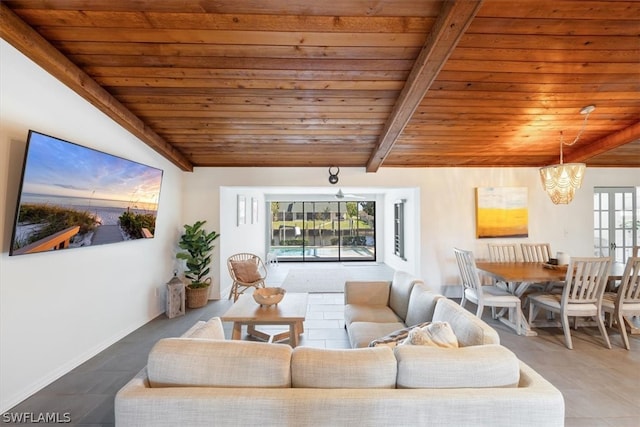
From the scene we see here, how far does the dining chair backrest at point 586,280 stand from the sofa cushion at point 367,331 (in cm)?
193

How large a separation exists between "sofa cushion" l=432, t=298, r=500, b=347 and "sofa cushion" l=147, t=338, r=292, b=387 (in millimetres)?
1094

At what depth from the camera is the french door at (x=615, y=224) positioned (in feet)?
17.4

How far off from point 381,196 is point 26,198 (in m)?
8.04

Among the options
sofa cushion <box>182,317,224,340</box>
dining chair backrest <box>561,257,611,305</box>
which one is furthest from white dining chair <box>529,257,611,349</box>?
sofa cushion <box>182,317,224,340</box>

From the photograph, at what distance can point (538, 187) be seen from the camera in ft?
16.7

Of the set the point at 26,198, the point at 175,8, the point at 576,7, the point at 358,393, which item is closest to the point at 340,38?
the point at 175,8

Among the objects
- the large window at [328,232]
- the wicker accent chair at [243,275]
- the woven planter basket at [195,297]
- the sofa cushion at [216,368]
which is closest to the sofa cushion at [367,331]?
the sofa cushion at [216,368]

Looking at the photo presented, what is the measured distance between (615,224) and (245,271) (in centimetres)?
672

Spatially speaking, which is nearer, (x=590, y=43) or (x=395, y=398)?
(x=395, y=398)

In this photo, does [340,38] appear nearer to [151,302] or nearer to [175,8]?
[175,8]

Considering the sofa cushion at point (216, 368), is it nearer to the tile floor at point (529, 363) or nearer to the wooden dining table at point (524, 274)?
the tile floor at point (529, 363)

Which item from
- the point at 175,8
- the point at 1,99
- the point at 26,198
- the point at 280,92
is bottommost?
the point at 26,198

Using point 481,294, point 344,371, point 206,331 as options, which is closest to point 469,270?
point 481,294

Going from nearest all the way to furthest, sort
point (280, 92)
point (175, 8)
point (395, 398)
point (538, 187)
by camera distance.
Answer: point (395, 398) < point (175, 8) < point (280, 92) < point (538, 187)
